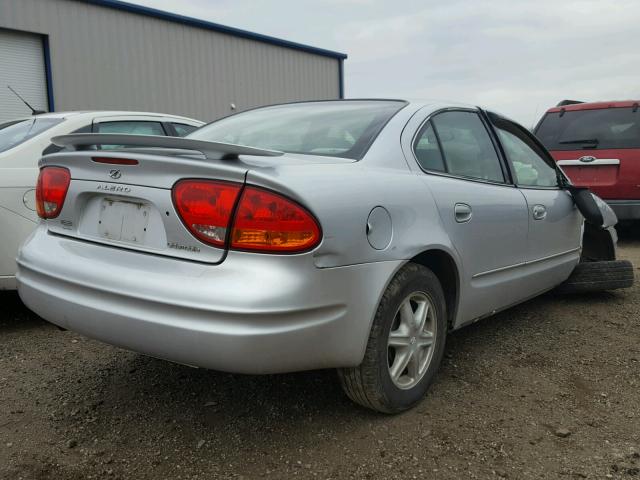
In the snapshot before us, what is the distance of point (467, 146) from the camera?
3221 mm

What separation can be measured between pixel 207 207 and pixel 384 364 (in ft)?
3.15

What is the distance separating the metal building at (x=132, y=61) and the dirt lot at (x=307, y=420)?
32.7ft

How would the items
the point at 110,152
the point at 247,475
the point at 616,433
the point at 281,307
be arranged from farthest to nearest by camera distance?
the point at 616,433, the point at 110,152, the point at 247,475, the point at 281,307

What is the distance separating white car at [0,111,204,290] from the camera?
3.46 meters

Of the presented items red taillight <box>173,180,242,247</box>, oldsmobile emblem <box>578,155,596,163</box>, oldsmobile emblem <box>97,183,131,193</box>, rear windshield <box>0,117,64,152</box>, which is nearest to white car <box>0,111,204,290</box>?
rear windshield <box>0,117,64,152</box>

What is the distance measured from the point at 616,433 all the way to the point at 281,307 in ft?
5.18

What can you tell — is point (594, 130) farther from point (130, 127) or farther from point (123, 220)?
point (123, 220)

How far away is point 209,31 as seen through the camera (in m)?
15.1

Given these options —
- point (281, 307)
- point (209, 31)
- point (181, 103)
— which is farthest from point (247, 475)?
point (209, 31)

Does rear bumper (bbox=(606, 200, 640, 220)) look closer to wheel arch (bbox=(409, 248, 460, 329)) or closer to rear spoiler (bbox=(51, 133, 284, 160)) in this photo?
wheel arch (bbox=(409, 248, 460, 329))

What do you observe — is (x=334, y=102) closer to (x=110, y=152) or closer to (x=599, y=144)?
(x=110, y=152)

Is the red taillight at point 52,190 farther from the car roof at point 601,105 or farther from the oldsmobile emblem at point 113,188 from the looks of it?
the car roof at point 601,105

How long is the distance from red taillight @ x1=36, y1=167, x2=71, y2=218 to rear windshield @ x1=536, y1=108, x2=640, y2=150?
6.29 meters

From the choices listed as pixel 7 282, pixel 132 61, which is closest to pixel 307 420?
pixel 7 282
